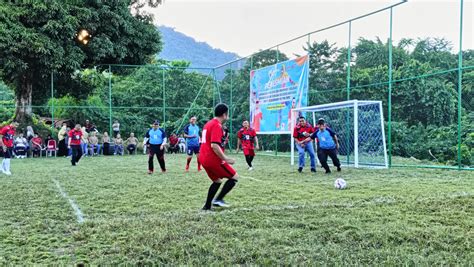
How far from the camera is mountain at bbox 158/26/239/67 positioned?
10581cm

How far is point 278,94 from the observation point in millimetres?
19859

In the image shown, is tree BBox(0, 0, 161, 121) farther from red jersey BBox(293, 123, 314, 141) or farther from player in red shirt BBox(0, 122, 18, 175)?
red jersey BBox(293, 123, 314, 141)

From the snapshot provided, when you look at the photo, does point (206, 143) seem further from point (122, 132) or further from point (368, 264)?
point (122, 132)

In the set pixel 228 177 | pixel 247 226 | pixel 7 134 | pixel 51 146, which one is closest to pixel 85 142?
pixel 51 146

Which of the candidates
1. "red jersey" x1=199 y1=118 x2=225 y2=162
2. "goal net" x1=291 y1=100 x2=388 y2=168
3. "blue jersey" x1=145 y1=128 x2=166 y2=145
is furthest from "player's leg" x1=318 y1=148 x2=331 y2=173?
"red jersey" x1=199 y1=118 x2=225 y2=162

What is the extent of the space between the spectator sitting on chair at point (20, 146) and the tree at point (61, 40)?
9.82ft

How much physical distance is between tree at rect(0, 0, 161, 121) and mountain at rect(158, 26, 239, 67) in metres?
74.3

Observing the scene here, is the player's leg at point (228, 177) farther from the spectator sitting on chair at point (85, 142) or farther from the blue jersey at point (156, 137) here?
the spectator sitting on chair at point (85, 142)

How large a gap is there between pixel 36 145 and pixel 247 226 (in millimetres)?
20570

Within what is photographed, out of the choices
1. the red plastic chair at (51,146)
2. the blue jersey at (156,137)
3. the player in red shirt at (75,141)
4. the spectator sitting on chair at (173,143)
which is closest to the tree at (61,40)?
the red plastic chair at (51,146)

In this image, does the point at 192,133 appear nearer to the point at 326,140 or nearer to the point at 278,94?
the point at 326,140

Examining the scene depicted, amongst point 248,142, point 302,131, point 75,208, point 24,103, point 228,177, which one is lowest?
point 75,208

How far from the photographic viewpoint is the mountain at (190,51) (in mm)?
105812

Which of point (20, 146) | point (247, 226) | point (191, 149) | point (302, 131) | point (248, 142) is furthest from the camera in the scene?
point (20, 146)
